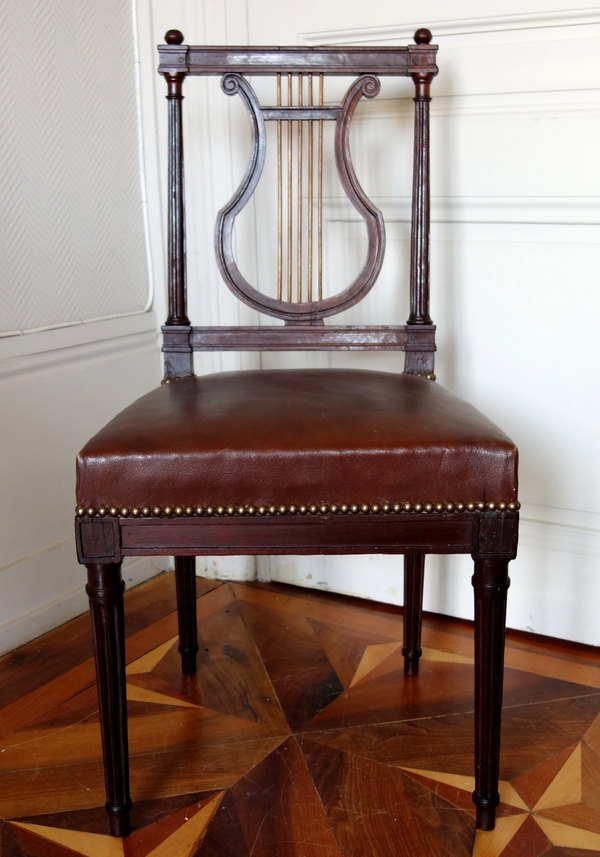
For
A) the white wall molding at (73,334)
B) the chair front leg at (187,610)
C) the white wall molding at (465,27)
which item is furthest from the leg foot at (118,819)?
the white wall molding at (465,27)

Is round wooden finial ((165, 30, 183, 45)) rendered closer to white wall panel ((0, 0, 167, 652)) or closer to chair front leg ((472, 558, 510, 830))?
white wall panel ((0, 0, 167, 652))

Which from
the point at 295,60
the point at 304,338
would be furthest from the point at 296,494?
the point at 295,60

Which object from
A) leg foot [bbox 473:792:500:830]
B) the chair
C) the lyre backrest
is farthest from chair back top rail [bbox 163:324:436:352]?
leg foot [bbox 473:792:500:830]

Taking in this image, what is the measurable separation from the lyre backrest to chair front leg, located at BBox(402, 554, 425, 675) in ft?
1.12

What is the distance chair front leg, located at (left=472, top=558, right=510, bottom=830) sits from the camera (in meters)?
0.96

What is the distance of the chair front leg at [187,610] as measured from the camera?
1334mm

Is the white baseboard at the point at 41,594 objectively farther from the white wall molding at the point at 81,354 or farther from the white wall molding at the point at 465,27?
the white wall molding at the point at 465,27

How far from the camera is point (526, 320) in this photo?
1.47 metres

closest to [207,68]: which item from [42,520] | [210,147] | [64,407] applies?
[210,147]

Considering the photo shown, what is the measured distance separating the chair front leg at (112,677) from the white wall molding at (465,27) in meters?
1.05

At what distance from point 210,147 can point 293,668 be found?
3.26 ft

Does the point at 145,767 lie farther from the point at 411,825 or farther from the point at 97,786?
the point at 411,825

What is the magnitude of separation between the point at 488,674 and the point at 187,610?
22.0 inches

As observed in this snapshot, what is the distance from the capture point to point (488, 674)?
993 millimetres
